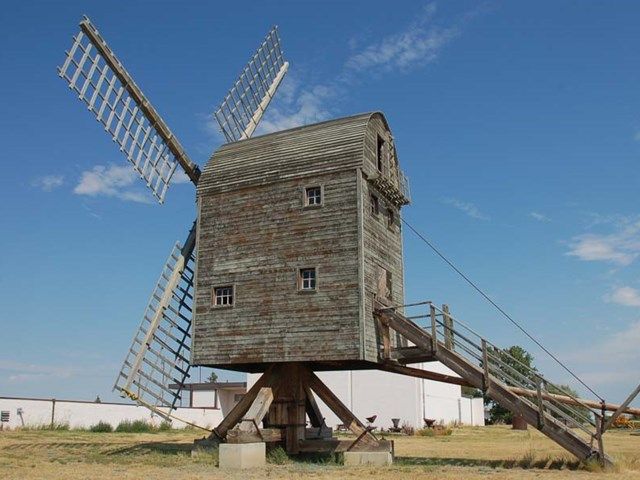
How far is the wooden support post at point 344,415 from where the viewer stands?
67.0 ft

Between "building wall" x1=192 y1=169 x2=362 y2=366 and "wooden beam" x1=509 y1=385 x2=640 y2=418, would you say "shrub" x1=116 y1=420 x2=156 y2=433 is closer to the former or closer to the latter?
"building wall" x1=192 y1=169 x2=362 y2=366

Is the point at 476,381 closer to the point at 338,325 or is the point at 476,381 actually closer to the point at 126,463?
the point at 338,325

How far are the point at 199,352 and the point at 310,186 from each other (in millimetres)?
6855

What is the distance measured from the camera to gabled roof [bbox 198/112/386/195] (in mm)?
21750

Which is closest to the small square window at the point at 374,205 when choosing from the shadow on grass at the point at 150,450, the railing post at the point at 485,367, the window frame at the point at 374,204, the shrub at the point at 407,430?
the window frame at the point at 374,204

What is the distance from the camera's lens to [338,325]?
800 inches

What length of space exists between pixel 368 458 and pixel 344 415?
1877 mm

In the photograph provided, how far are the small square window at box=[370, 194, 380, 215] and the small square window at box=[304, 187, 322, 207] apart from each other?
1804mm

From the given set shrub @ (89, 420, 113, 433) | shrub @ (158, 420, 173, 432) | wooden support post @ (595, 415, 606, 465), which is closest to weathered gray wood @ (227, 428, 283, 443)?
wooden support post @ (595, 415, 606, 465)

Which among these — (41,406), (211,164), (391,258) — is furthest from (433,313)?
(41,406)

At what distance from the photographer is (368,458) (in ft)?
64.8

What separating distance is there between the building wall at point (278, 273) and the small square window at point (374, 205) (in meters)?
1.31

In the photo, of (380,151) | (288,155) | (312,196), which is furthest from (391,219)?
(288,155)

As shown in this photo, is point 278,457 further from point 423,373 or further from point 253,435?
point 423,373
